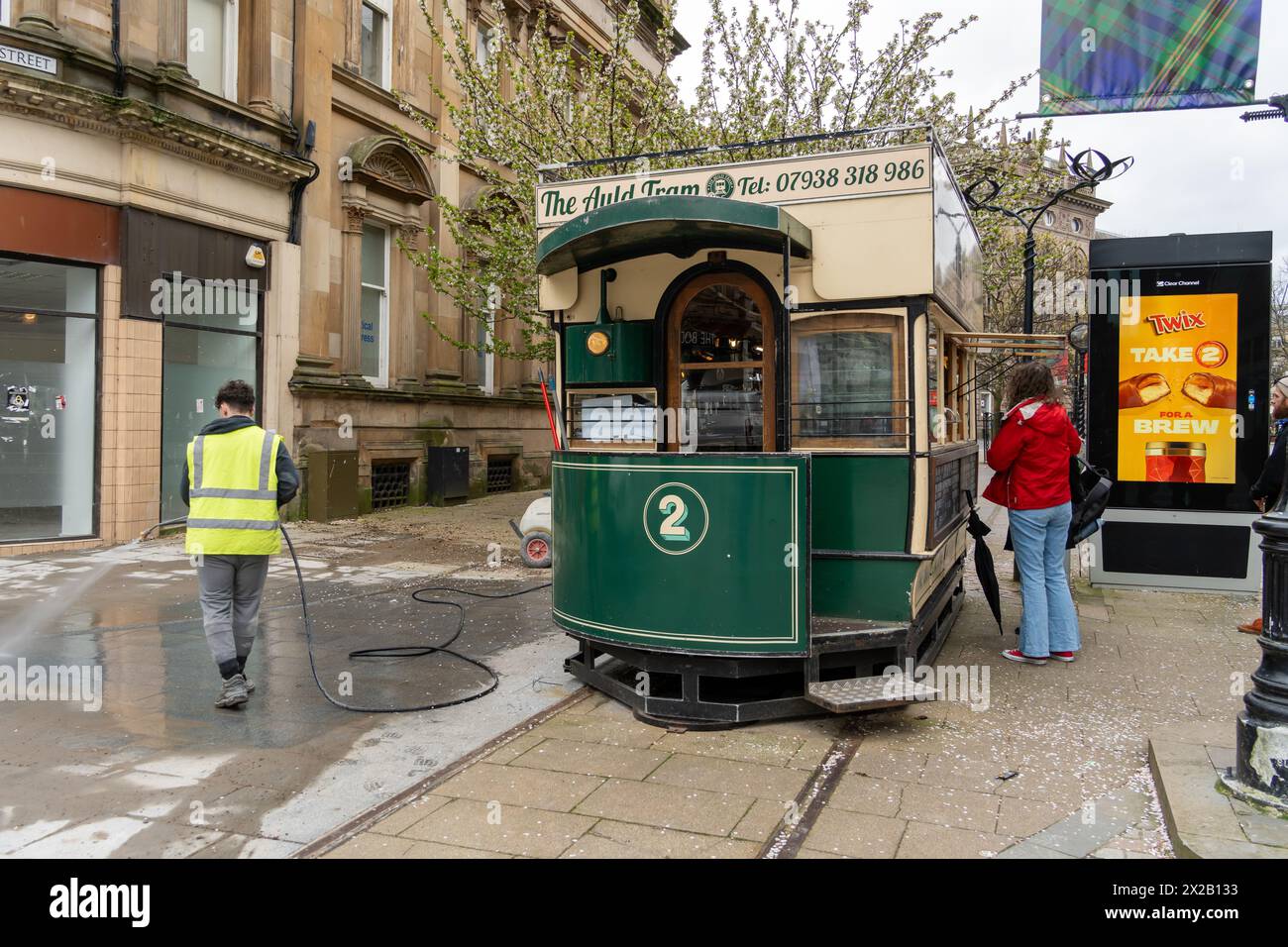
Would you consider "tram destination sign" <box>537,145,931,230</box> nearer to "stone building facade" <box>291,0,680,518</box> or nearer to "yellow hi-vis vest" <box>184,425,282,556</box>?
"yellow hi-vis vest" <box>184,425,282,556</box>

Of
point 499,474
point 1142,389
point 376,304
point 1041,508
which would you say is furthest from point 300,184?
point 1041,508

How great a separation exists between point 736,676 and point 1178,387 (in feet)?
21.9

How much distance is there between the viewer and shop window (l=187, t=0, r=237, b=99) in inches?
519

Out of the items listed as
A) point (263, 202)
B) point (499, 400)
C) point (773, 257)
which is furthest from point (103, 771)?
point (499, 400)

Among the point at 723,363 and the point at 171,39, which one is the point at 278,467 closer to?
the point at 723,363

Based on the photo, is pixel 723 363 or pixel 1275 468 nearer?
pixel 723 363

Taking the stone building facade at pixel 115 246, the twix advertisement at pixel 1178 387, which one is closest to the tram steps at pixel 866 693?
the twix advertisement at pixel 1178 387

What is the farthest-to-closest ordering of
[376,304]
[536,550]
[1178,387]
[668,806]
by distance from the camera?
[376,304] < [536,550] < [1178,387] < [668,806]

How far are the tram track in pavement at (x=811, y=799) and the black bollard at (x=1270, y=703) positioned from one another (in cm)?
166

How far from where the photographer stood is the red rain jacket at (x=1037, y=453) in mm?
6652

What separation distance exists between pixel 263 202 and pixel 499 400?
6.85 meters

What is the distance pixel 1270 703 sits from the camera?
3908mm

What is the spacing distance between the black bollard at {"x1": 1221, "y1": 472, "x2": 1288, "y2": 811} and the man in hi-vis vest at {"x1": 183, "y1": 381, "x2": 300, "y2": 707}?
5.00 m

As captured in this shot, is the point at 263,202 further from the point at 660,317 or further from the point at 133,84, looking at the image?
the point at 660,317
